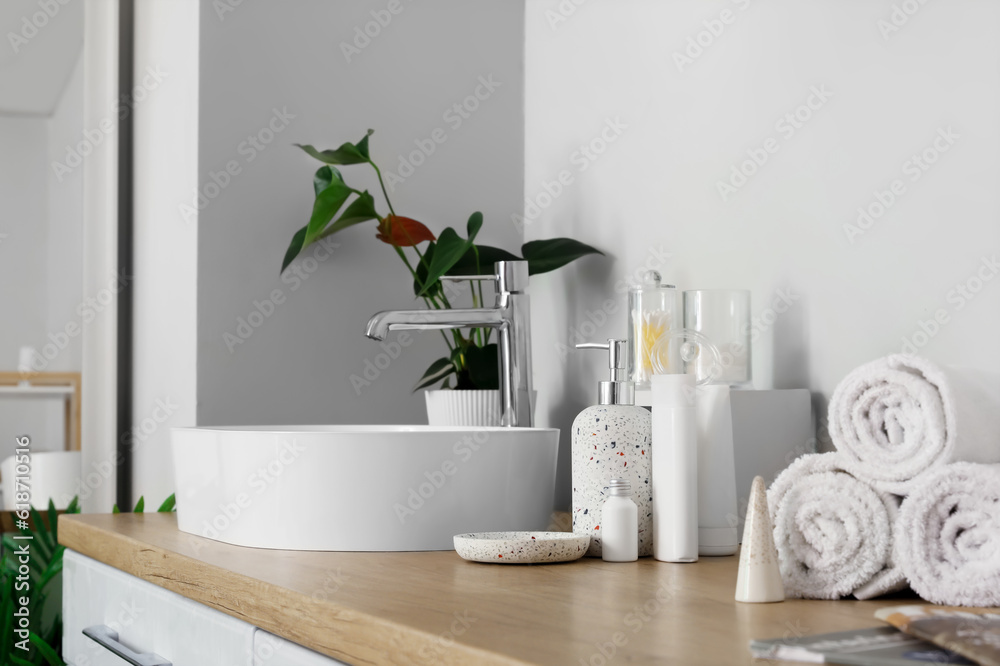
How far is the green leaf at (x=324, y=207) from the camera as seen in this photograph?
1.38 meters

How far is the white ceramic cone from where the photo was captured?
734 mm

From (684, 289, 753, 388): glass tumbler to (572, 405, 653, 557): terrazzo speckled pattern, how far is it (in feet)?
0.34

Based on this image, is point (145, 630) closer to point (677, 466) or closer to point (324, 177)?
point (677, 466)

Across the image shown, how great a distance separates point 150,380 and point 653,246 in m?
0.89

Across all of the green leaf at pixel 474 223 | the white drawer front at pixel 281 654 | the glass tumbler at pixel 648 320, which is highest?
the green leaf at pixel 474 223

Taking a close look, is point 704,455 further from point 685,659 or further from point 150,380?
point 150,380

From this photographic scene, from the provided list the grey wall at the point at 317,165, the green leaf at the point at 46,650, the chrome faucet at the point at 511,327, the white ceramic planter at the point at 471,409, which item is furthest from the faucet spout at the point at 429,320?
the green leaf at the point at 46,650

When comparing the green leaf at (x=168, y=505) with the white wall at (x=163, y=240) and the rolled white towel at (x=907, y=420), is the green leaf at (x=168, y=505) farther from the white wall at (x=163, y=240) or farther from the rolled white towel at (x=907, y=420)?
the rolled white towel at (x=907, y=420)

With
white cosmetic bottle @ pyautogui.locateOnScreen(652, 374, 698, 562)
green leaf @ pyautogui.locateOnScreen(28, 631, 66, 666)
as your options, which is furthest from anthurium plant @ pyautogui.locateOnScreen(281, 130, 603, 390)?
green leaf @ pyautogui.locateOnScreen(28, 631, 66, 666)

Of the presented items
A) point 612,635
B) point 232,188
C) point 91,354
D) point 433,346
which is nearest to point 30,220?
point 91,354

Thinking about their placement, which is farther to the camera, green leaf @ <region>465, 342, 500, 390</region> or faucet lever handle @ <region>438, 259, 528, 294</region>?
green leaf @ <region>465, 342, 500, 390</region>

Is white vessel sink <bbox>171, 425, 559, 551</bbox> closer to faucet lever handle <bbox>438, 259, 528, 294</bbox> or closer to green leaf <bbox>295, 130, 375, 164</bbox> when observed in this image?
faucet lever handle <bbox>438, 259, 528, 294</bbox>

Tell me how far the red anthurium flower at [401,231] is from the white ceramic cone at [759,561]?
83cm

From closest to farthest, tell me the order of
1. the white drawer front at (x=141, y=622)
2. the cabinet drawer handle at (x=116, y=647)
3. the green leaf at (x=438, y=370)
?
the white drawer front at (x=141, y=622)
the cabinet drawer handle at (x=116, y=647)
the green leaf at (x=438, y=370)
